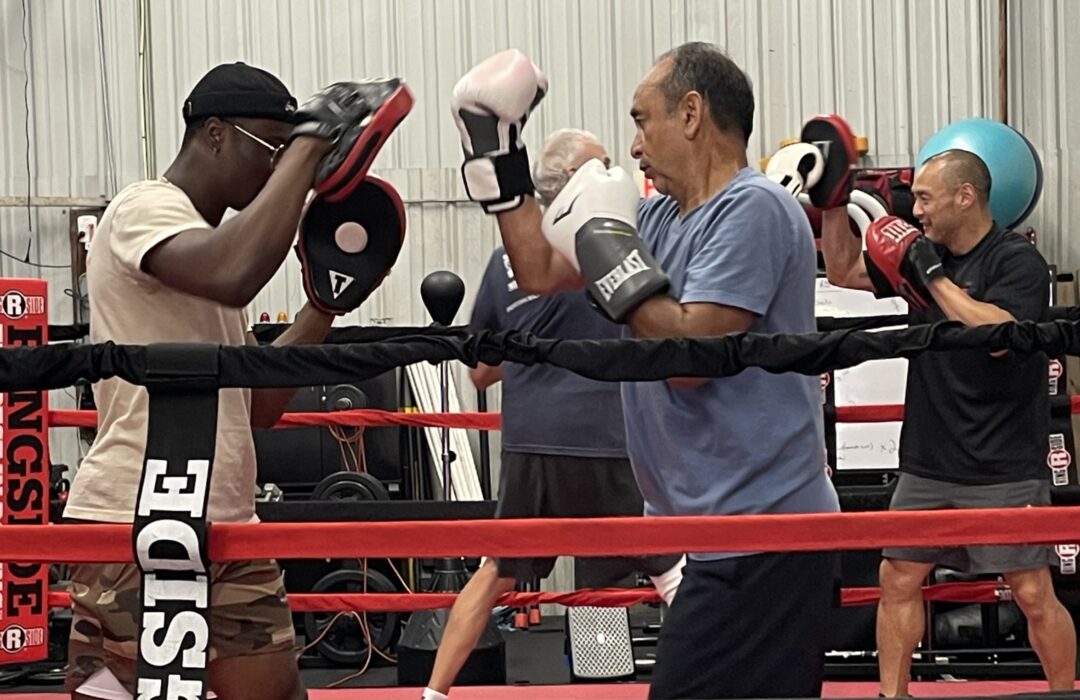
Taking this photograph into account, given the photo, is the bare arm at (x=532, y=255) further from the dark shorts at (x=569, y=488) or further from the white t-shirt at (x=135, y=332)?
the dark shorts at (x=569, y=488)

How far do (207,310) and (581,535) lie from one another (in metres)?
0.65

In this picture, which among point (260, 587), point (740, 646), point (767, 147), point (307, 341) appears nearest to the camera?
point (740, 646)

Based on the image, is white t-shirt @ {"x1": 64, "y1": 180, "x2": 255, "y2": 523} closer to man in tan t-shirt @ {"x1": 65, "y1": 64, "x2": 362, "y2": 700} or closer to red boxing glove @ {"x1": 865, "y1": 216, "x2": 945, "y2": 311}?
man in tan t-shirt @ {"x1": 65, "y1": 64, "x2": 362, "y2": 700}

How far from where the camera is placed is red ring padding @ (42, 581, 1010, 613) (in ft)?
10.9

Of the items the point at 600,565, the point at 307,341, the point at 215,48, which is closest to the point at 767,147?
the point at 215,48

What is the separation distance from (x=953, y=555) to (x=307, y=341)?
6.10 ft

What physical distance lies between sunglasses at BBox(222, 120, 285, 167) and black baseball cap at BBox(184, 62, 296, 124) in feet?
0.06

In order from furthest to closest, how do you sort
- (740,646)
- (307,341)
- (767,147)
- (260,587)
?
1. (767,147)
2. (307,341)
3. (260,587)
4. (740,646)

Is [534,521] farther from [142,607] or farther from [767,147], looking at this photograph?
[767,147]

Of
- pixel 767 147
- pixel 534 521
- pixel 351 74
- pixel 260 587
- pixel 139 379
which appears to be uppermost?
pixel 351 74

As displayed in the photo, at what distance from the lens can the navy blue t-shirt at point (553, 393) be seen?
3299 millimetres

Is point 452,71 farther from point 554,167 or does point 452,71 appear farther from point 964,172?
point 964,172

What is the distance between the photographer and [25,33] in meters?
6.82

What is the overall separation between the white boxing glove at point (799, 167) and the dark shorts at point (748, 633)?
0.81 m
